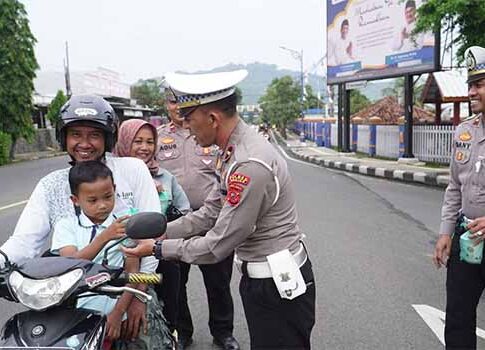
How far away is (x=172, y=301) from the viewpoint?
305 centimetres

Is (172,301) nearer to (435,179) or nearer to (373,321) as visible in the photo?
(373,321)

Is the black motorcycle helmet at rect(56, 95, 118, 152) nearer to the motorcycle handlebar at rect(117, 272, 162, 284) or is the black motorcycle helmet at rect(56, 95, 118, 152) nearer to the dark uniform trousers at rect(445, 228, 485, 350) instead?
the motorcycle handlebar at rect(117, 272, 162, 284)

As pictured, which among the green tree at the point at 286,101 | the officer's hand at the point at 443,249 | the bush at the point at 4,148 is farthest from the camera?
the green tree at the point at 286,101

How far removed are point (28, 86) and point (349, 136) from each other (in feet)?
45.4

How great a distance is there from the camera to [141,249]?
2.13 meters

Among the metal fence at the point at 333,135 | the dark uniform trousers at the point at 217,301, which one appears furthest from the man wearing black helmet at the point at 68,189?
the metal fence at the point at 333,135

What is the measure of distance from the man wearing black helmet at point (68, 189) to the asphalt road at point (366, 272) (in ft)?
5.21

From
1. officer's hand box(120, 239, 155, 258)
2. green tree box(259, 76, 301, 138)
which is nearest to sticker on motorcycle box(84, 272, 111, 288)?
officer's hand box(120, 239, 155, 258)

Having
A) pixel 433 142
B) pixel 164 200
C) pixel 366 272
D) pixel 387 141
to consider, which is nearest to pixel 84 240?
pixel 164 200

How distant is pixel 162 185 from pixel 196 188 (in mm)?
380

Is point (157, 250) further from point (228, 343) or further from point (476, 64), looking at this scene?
point (476, 64)

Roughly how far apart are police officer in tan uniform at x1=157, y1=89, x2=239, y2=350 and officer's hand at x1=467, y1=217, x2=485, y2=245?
4.89 feet

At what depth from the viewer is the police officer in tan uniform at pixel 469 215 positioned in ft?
8.86

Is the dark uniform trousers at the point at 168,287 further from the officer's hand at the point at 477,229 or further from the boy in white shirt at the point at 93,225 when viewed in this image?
the officer's hand at the point at 477,229
